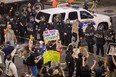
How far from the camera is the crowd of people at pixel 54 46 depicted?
11992mm

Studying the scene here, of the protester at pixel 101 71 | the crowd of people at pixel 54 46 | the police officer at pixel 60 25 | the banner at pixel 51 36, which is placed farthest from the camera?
the police officer at pixel 60 25

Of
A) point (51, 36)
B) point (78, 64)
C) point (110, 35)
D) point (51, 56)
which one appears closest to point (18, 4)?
point (51, 36)

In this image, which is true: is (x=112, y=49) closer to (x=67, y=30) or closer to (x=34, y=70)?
(x=34, y=70)

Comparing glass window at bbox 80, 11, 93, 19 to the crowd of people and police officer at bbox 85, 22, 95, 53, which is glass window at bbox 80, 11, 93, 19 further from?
police officer at bbox 85, 22, 95, 53

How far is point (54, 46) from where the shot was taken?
14125mm

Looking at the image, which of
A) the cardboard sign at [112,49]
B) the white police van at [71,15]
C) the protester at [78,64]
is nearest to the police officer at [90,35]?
the white police van at [71,15]

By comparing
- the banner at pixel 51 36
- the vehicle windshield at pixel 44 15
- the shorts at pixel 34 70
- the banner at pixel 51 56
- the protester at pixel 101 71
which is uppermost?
the vehicle windshield at pixel 44 15

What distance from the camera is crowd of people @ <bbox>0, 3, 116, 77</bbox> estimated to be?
11992 mm

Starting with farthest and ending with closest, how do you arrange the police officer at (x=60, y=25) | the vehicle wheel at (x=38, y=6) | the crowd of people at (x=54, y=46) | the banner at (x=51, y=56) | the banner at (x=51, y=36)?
the vehicle wheel at (x=38, y=6)
the police officer at (x=60, y=25)
the banner at (x=51, y=36)
the banner at (x=51, y=56)
the crowd of people at (x=54, y=46)

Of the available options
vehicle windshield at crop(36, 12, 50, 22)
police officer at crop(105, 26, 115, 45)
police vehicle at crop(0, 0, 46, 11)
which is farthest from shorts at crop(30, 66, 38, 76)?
police vehicle at crop(0, 0, 46, 11)

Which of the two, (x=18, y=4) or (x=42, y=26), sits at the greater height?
(x=18, y=4)

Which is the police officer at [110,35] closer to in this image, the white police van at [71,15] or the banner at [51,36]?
the banner at [51,36]

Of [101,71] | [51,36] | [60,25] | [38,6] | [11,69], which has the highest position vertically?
[38,6]

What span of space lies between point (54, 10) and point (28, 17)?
1.50 metres
